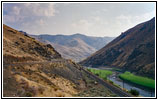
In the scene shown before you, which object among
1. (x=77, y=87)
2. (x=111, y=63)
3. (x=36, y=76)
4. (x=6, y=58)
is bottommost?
(x=111, y=63)

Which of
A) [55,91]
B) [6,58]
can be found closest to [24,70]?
[6,58]

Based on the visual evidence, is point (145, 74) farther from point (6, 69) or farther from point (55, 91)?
point (6, 69)

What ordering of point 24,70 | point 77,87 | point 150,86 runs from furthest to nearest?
point 150,86, point 77,87, point 24,70

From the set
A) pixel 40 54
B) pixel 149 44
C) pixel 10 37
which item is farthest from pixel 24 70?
pixel 149 44

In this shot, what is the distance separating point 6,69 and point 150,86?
246ft

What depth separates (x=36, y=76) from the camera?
5438 cm

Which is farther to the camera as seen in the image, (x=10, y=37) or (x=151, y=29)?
(x=151, y=29)

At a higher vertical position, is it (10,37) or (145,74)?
(10,37)

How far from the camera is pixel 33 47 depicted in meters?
86.8

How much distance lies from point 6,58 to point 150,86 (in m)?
74.9

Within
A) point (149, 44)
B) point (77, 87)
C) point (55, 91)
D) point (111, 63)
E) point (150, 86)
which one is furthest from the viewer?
point (111, 63)

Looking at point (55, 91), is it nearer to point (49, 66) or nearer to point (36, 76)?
point (36, 76)

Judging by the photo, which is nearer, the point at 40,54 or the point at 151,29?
the point at 40,54

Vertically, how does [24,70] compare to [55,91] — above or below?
above
